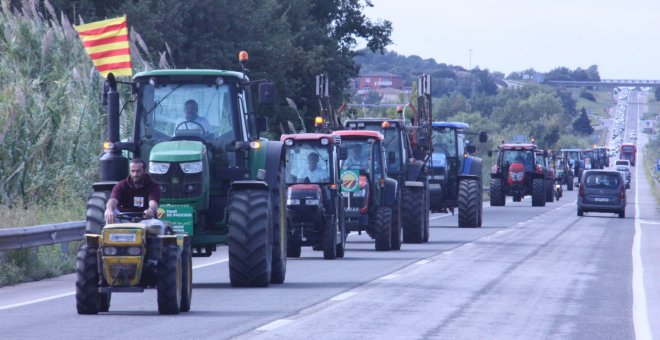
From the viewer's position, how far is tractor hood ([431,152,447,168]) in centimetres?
3753

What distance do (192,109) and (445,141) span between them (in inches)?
830

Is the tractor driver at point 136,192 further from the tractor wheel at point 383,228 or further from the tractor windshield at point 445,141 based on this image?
the tractor windshield at point 445,141

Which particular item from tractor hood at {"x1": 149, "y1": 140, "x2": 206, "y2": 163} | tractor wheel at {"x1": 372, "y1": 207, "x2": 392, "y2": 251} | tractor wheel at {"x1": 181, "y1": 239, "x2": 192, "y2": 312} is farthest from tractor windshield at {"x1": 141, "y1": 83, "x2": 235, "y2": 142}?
tractor wheel at {"x1": 372, "y1": 207, "x2": 392, "y2": 251}

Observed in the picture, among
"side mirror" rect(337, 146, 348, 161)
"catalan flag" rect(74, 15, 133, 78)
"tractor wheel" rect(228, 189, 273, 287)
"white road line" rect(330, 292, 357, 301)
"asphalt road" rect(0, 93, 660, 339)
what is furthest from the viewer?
"catalan flag" rect(74, 15, 133, 78)

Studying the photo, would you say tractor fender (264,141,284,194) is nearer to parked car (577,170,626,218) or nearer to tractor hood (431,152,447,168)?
tractor hood (431,152,447,168)

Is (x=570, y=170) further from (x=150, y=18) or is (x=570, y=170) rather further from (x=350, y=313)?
(x=350, y=313)

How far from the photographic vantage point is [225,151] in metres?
17.9

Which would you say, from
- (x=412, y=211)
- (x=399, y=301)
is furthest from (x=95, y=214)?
(x=412, y=211)

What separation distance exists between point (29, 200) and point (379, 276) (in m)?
8.41

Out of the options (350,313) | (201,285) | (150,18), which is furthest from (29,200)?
(150,18)

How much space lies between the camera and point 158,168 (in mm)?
16672

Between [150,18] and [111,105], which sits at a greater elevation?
[150,18]

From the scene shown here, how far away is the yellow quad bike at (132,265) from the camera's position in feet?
44.9

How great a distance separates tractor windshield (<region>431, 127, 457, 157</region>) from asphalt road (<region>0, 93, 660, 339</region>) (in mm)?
10711
